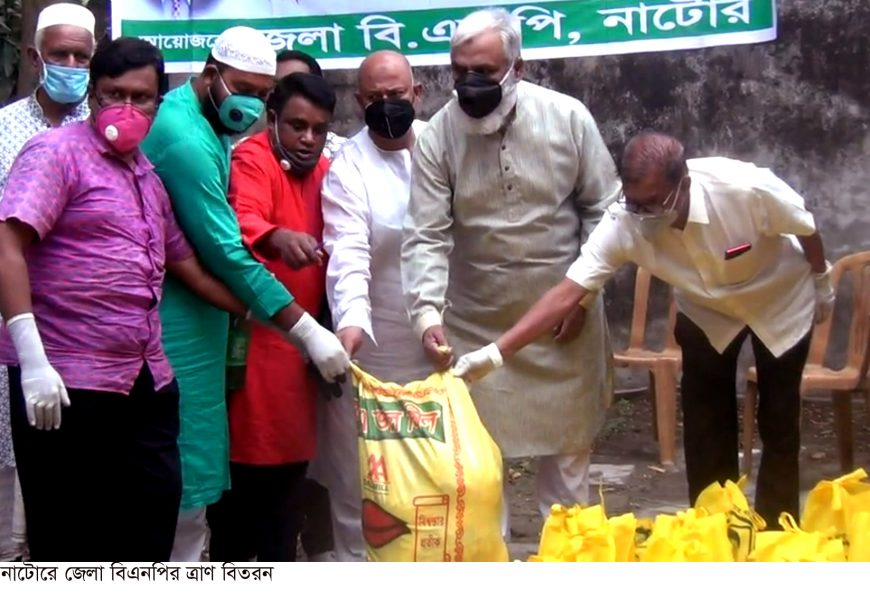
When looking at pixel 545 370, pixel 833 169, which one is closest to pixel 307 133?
pixel 545 370

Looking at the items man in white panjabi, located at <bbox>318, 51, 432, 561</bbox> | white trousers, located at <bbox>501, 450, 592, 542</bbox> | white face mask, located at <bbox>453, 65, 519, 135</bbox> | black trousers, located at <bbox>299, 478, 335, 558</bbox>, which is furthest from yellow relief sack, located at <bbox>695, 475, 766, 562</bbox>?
black trousers, located at <bbox>299, 478, 335, 558</bbox>

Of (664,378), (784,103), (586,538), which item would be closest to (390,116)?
(586,538)

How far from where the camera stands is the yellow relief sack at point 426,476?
3.20 m

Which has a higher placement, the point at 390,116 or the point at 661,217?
the point at 390,116

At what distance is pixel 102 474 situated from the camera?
3186 millimetres

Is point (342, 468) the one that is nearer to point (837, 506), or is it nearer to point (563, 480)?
point (563, 480)

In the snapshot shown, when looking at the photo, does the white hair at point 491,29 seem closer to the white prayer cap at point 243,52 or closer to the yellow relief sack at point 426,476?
the white prayer cap at point 243,52

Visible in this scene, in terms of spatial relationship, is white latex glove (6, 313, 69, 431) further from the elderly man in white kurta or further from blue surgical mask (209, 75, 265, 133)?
the elderly man in white kurta

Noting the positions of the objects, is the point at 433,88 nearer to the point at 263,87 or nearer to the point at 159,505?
the point at 263,87

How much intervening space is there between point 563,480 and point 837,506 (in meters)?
1.16

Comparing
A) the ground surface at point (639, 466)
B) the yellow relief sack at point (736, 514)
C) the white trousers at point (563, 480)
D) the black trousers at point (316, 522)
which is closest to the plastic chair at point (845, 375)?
the ground surface at point (639, 466)

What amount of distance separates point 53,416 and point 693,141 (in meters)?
4.16

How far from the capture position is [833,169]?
6.27 meters

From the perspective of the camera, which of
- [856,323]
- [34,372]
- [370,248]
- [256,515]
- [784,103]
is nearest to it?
[34,372]
